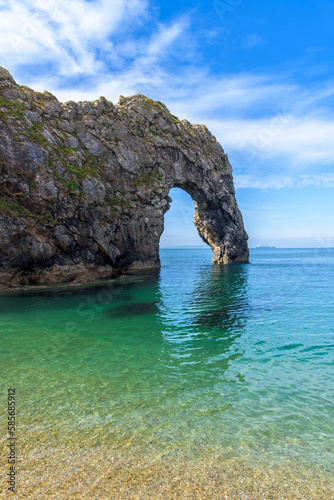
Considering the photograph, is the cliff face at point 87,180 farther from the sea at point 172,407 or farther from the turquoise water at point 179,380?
the sea at point 172,407

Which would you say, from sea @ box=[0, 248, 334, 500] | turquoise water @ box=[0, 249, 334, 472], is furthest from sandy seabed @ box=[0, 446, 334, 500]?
turquoise water @ box=[0, 249, 334, 472]

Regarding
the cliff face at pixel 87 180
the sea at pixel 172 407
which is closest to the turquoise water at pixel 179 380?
the sea at pixel 172 407

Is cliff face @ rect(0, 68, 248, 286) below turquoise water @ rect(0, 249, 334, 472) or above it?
above

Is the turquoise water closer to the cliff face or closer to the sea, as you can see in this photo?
the sea

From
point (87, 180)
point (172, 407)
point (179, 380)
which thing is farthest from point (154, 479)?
point (87, 180)

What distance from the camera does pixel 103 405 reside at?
9.23 meters

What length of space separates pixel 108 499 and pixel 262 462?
3.56m

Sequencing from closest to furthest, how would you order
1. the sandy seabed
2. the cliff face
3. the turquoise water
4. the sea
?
the sandy seabed
the sea
the turquoise water
the cliff face

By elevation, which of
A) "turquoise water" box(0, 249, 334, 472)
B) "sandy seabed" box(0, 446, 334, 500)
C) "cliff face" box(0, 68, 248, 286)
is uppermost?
"cliff face" box(0, 68, 248, 286)

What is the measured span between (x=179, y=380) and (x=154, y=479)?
201 inches

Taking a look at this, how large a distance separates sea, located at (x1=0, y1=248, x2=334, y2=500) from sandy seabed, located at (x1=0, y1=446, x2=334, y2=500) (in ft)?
0.08

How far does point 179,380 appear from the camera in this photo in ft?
36.5

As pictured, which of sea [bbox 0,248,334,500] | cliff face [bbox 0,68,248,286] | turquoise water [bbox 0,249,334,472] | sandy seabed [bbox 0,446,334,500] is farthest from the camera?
cliff face [bbox 0,68,248,286]

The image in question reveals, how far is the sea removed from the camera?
239 inches
